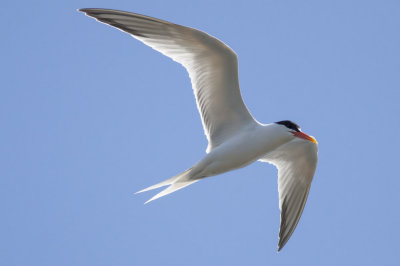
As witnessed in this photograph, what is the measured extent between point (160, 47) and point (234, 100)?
1.18 m

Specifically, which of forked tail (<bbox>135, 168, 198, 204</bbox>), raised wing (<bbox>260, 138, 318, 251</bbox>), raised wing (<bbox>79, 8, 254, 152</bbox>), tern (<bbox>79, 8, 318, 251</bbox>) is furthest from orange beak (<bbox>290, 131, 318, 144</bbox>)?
forked tail (<bbox>135, 168, 198, 204</bbox>)

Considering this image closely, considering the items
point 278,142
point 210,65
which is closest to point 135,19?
point 210,65

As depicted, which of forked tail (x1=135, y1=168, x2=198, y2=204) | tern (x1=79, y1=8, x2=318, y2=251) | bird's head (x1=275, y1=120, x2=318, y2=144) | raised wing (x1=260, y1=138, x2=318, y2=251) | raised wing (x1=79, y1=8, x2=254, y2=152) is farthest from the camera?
A: raised wing (x1=260, y1=138, x2=318, y2=251)

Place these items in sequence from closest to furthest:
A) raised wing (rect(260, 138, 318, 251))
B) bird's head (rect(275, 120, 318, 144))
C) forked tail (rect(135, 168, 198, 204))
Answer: forked tail (rect(135, 168, 198, 204))
bird's head (rect(275, 120, 318, 144))
raised wing (rect(260, 138, 318, 251))

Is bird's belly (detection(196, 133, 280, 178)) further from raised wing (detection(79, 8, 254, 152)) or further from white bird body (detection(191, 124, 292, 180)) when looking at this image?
raised wing (detection(79, 8, 254, 152))

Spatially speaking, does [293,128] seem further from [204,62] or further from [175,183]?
[175,183]

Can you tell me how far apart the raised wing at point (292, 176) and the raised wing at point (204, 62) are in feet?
2.86

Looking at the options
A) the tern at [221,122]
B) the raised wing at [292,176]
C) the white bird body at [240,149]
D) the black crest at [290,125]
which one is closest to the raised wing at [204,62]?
the tern at [221,122]

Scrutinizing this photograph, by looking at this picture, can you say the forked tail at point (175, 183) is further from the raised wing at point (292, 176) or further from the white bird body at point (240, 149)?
the raised wing at point (292, 176)

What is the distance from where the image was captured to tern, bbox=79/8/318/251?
20.5ft

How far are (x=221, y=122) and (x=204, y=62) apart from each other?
87 centimetres

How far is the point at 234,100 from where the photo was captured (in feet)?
22.5

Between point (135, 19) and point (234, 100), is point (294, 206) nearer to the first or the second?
point (234, 100)

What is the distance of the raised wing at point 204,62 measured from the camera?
19.8 feet
